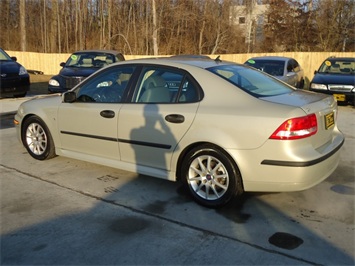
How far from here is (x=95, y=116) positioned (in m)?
4.59

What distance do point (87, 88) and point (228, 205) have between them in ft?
7.91

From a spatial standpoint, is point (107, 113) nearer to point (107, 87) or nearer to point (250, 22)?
point (107, 87)

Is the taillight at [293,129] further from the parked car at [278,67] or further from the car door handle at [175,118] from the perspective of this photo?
the parked car at [278,67]

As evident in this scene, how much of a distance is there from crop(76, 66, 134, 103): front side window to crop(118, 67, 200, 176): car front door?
0.24m

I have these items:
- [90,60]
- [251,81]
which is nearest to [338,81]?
[90,60]

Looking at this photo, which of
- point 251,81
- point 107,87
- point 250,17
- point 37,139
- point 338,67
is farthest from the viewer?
point 250,17

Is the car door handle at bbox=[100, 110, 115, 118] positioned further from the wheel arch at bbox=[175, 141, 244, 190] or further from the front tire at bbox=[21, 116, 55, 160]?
the front tire at bbox=[21, 116, 55, 160]

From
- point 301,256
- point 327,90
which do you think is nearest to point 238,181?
point 301,256

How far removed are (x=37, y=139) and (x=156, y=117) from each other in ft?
7.74

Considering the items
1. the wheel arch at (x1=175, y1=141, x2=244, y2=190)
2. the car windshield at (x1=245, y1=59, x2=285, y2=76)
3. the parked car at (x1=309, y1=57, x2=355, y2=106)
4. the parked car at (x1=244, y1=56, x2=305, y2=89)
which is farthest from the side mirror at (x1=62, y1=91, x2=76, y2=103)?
the parked car at (x1=309, y1=57, x2=355, y2=106)

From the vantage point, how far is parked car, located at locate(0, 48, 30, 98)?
11.0m

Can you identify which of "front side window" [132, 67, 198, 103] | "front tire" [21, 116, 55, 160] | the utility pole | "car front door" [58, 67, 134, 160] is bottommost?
"front tire" [21, 116, 55, 160]

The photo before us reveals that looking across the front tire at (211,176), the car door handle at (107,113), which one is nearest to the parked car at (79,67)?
the car door handle at (107,113)

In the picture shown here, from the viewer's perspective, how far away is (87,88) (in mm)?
4875
